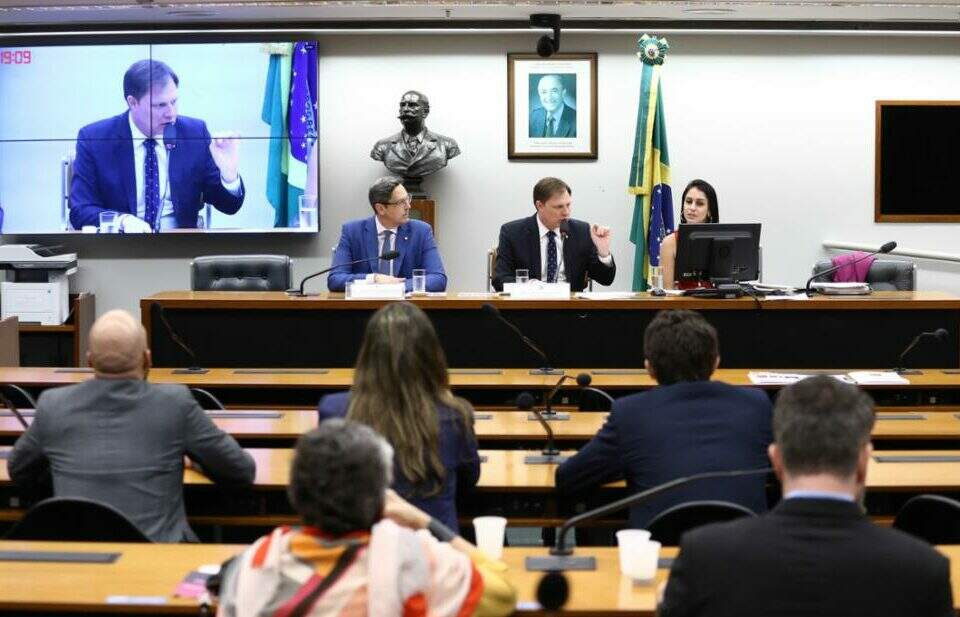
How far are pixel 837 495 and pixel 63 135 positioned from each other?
8521 mm

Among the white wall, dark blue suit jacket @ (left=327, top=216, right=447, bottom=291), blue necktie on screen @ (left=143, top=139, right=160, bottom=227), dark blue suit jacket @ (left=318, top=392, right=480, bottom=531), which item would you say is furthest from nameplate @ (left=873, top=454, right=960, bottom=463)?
blue necktie on screen @ (left=143, top=139, right=160, bottom=227)

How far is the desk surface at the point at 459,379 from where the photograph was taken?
17.8 ft

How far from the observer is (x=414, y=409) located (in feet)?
10.8

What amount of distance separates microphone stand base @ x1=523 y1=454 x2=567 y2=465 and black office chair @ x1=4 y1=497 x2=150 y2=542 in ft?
4.40

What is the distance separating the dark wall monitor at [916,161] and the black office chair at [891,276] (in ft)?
7.63

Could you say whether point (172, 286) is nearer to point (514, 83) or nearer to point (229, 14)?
point (229, 14)

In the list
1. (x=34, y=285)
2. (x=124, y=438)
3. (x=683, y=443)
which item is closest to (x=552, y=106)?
(x=34, y=285)

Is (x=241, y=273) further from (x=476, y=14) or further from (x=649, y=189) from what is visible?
(x=649, y=189)

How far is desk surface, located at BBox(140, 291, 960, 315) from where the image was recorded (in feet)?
21.5

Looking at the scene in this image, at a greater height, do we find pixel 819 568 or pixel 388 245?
pixel 388 245

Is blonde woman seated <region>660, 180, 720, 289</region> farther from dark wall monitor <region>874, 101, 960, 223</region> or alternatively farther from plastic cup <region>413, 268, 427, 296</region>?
dark wall monitor <region>874, 101, 960, 223</region>

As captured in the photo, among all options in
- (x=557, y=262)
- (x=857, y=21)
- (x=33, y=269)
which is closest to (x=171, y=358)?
(x=557, y=262)

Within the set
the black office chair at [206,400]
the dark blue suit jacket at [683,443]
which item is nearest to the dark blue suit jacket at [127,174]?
the black office chair at [206,400]

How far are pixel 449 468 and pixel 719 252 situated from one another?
3.86 meters
